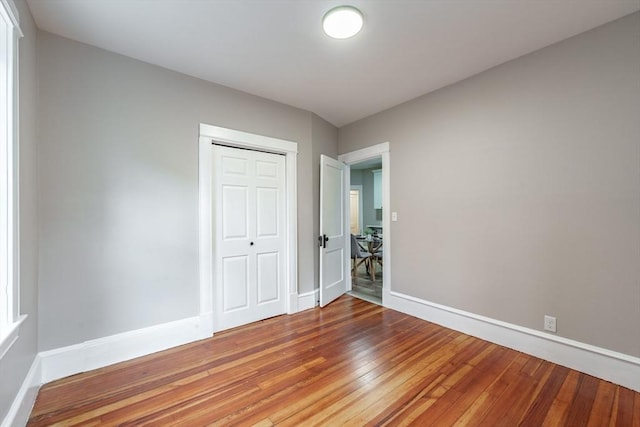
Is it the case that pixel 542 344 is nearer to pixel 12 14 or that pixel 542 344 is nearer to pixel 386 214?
pixel 386 214

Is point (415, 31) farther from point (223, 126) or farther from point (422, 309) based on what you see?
point (422, 309)

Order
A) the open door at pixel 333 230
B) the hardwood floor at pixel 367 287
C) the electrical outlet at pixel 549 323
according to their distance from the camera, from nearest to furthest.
Result: the electrical outlet at pixel 549 323 < the open door at pixel 333 230 < the hardwood floor at pixel 367 287

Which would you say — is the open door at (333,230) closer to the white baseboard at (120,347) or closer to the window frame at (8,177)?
the white baseboard at (120,347)

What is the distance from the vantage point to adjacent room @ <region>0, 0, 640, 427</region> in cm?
170

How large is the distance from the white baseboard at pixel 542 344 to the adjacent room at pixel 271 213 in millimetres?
16

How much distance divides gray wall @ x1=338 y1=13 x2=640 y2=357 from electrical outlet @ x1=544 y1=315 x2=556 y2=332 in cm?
3

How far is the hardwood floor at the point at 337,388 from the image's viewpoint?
158 centimetres

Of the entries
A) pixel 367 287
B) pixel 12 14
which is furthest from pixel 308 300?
pixel 12 14

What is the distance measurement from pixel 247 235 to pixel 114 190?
1286 millimetres

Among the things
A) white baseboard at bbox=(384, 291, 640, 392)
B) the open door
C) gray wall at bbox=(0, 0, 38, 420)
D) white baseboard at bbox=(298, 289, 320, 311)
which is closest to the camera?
gray wall at bbox=(0, 0, 38, 420)

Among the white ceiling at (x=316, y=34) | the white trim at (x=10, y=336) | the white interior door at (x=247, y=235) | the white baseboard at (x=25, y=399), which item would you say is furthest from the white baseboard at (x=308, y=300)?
the white ceiling at (x=316, y=34)

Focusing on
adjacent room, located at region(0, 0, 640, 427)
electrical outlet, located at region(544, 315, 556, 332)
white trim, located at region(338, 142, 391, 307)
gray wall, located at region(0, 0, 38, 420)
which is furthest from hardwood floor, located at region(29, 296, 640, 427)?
white trim, located at region(338, 142, 391, 307)

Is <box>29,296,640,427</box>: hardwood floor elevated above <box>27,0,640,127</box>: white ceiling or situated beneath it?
situated beneath

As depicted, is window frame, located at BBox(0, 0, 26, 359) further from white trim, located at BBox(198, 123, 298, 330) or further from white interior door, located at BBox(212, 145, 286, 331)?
white interior door, located at BBox(212, 145, 286, 331)
